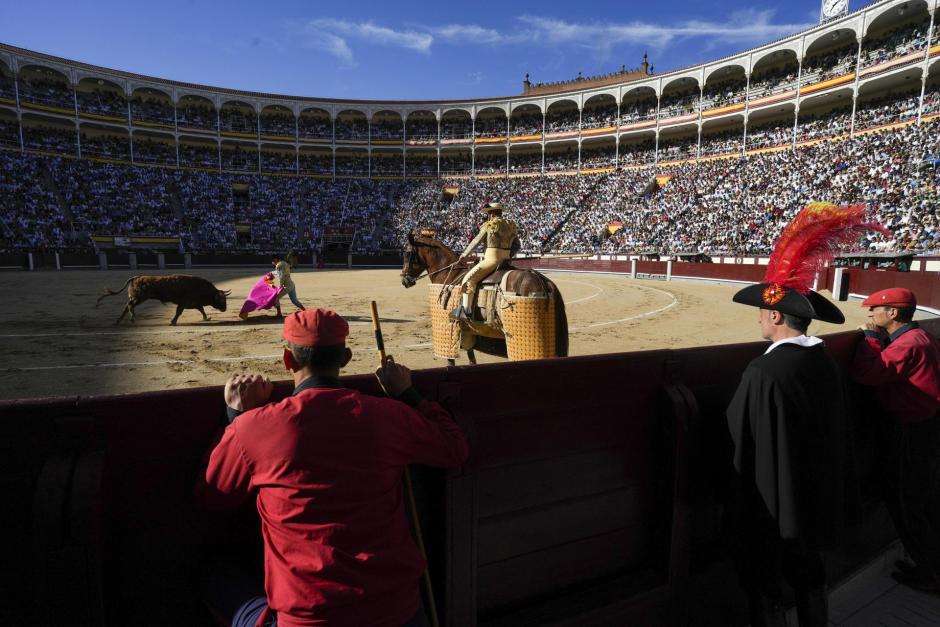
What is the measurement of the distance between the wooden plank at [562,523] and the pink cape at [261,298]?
8.79 metres

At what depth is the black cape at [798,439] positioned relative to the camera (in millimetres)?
1736

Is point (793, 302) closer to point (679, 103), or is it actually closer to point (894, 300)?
point (894, 300)

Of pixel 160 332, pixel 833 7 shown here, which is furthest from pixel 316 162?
pixel 160 332

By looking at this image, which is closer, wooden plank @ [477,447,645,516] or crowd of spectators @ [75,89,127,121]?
wooden plank @ [477,447,645,516]

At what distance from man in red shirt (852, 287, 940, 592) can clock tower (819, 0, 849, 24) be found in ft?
122

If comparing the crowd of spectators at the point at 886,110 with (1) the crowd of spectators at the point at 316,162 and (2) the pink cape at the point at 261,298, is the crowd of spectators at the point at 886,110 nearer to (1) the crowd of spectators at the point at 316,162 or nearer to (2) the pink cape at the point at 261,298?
(2) the pink cape at the point at 261,298

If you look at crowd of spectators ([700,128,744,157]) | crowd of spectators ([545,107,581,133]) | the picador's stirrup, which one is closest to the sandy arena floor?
the picador's stirrup

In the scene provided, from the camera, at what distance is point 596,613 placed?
194cm

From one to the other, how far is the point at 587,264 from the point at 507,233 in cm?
2548

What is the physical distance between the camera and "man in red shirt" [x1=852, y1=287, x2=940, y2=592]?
2.48 meters

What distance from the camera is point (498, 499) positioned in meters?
1.79

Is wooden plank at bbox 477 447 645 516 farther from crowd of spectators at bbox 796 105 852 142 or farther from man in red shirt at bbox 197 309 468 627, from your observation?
crowd of spectators at bbox 796 105 852 142

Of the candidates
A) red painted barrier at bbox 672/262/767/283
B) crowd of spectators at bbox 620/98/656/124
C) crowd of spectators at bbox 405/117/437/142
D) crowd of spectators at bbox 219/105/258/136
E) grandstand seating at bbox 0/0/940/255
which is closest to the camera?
red painted barrier at bbox 672/262/767/283

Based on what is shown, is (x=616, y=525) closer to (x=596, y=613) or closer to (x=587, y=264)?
(x=596, y=613)
